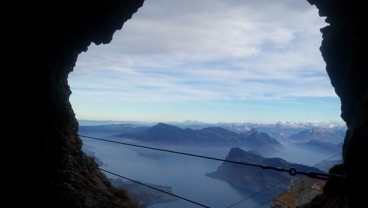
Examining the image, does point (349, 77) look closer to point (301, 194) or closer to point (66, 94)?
point (301, 194)

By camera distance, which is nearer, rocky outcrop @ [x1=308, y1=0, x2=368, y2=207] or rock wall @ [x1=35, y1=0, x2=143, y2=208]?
rocky outcrop @ [x1=308, y1=0, x2=368, y2=207]

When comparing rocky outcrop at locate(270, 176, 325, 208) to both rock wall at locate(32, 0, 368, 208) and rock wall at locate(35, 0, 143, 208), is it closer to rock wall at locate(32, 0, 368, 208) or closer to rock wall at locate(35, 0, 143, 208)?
rock wall at locate(32, 0, 368, 208)

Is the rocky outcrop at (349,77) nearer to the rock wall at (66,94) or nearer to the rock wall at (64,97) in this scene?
the rock wall at (66,94)

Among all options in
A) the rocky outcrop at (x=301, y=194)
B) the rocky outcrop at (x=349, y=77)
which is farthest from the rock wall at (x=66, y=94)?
the rocky outcrop at (x=301, y=194)

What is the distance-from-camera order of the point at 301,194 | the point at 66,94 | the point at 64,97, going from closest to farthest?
the point at 64,97 → the point at 66,94 → the point at 301,194

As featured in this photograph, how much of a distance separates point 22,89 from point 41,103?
1439 mm

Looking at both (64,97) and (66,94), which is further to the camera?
(66,94)

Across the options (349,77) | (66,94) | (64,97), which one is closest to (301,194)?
(349,77)

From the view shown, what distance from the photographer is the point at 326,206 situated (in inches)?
503

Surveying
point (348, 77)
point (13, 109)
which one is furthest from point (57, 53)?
point (348, 77)

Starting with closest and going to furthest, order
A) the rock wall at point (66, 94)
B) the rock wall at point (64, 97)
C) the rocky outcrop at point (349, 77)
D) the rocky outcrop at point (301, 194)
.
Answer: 1. the rocky outcrop at point (349, 77)
2. the rock wall at point (66, 94)
3. the rock wall at point (64, 97)
4. the rocky outcrop at point (301, 194)

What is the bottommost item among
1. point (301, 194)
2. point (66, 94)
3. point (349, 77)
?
point (301, 194)

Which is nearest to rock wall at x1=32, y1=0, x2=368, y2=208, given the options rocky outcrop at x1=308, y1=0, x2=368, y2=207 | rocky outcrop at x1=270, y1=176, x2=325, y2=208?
rocky outcrop at x1=308, y1=0, x2=368, y2=207

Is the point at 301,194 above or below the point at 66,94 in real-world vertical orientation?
below
